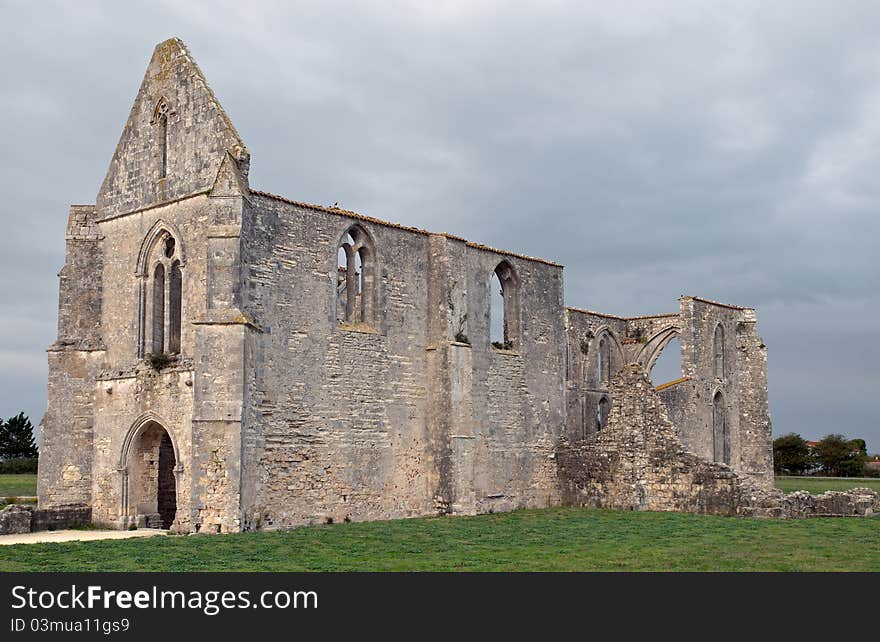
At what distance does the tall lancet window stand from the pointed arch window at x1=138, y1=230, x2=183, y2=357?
150 cm

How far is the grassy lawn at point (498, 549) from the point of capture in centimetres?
1348

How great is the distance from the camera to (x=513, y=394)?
26547 millimetres

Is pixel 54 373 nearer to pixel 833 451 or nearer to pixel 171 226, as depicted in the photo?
pixel 171 226

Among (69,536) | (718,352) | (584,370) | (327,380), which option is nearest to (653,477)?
(584,370)

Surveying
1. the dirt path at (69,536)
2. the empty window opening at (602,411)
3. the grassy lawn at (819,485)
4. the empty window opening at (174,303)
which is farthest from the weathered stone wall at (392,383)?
the grassy lawn at (819,485)

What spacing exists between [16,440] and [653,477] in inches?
1830

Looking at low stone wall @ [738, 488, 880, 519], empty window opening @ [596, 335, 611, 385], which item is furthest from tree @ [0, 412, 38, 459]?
low stone wall @ [738, 488, 880, 519]

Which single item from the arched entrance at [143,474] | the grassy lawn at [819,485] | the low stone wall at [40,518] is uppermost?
the arched entrance at [143,474]

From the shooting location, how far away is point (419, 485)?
77.9ft

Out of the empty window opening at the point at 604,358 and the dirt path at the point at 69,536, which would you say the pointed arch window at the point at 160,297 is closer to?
the dirt path at the point at 69,536

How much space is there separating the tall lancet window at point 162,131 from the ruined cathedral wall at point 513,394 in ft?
25.9

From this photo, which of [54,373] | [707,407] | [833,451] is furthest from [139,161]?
[833,451]
